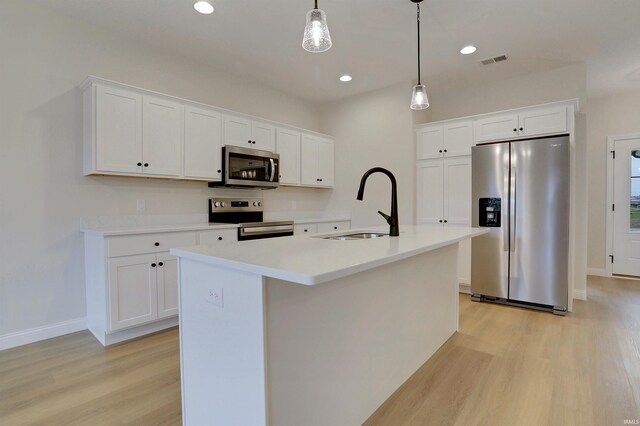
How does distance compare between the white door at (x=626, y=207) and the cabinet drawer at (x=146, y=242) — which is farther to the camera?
the white door at (x=626, y=207)

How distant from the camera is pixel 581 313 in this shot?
332cm

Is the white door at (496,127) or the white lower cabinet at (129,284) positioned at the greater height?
the white door at (496,127)

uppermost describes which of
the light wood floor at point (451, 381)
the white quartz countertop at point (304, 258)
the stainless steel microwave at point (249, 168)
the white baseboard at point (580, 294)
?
the stainless steel microwave at point (249, 168)

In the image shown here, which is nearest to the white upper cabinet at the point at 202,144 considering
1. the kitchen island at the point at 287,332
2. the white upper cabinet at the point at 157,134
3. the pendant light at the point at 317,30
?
the white upper cabinet at the point at 157,134

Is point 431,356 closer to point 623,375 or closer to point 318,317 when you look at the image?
point 623,375

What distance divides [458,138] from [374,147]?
1139mm

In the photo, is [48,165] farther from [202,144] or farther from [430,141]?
[430,141]

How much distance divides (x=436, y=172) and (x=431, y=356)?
101 inches

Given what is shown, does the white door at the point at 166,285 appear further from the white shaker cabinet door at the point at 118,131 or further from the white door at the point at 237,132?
the white door at the point at 237,132

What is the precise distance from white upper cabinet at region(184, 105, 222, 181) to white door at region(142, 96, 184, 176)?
8 centimetres

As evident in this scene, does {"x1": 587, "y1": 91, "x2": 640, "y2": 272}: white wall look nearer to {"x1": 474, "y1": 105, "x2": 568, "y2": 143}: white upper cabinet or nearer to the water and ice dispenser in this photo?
{"x1": 474, "y1": 105, "x2": 568, "y2": 143}: white upper cabinet

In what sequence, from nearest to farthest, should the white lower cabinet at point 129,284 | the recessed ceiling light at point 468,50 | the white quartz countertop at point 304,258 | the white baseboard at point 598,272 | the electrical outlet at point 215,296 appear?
the white quartz countertop at point 304,258
the electrical outlet at point 215,296
the white lower cabinet at point 129,284
the recessed ceiling light at point 468,50
the white baseboard at point 598,272

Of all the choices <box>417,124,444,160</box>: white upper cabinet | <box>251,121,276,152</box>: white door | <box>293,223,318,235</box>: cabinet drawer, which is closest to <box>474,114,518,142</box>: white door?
<box>417,124,444,160</box>: white upper cabinet

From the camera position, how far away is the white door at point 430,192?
4.21 metres
